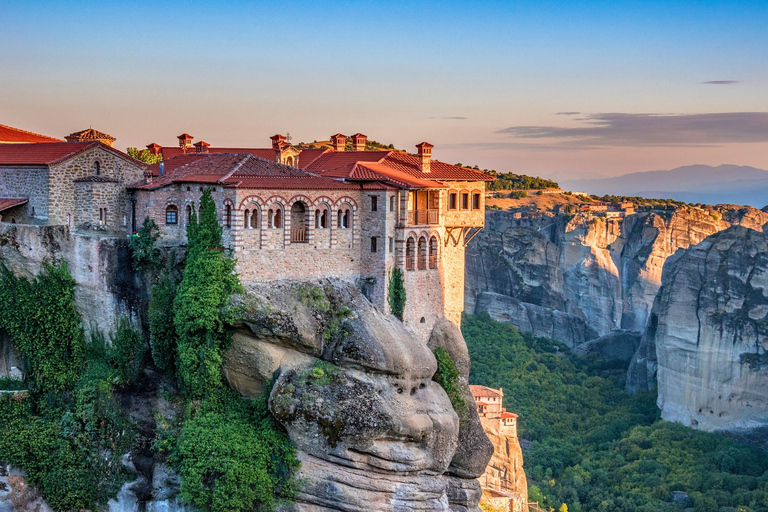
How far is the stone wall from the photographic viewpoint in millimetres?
40281

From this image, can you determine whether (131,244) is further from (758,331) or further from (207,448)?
(758,331)

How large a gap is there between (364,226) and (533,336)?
50.0 m

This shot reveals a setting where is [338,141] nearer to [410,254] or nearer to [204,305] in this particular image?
[410,254]

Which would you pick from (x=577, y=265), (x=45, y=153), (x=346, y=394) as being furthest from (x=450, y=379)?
(x=577, y=265)

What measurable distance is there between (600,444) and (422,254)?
31261 millimetres

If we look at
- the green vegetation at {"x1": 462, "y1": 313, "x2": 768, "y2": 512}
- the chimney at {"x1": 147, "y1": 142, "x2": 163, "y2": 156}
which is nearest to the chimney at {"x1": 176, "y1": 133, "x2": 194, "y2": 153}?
the chimney at {"x1": 147, "y1": 142, "x2": 163, "y2": 156}

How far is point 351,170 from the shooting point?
137ft

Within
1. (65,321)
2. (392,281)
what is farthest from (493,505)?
(65,321)

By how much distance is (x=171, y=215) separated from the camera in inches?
1597

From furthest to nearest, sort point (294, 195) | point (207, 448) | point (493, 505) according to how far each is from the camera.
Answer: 1. point (493, 505)
2. point (294, 195)
3. point (207, 448)

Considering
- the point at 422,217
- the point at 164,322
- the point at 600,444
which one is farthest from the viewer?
the point at 600,444

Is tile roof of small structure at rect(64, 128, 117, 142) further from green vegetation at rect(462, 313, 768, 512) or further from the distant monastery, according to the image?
green vegetation at rect(462, 313, 768, 512)

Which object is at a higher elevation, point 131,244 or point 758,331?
point 131,244

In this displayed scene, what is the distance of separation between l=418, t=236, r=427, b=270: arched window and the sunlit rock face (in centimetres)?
356
